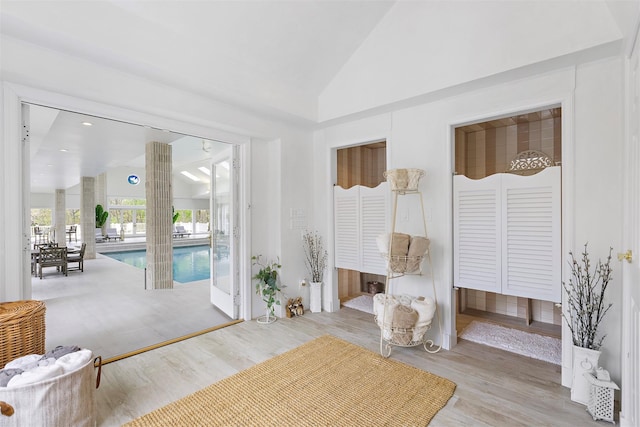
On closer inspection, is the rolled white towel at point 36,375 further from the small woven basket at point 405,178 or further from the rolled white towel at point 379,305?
the small woven basket at point 405,178

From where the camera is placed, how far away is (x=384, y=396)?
87.7 inches

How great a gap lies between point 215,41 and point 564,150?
3240 mm

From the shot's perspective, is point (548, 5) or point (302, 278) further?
point (302, 278)

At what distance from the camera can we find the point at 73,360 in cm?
186

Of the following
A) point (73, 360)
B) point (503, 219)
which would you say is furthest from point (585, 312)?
point (73, 360)

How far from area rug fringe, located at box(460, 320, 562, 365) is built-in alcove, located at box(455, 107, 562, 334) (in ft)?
1.47

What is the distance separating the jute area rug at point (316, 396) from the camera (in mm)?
A: 1982

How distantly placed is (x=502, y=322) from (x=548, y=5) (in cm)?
337

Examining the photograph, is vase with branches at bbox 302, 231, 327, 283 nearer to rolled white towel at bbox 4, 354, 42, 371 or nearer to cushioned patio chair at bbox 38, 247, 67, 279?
rolled white towel at bbox 4, 354, 42, 371

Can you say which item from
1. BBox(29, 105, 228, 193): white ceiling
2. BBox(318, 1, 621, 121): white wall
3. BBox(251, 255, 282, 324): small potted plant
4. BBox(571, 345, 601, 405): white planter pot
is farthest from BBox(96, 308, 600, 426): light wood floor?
BBox(318, 1, 621, 121): white wall

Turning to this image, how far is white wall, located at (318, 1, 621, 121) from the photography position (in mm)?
2238

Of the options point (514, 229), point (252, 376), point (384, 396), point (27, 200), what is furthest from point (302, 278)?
point (27, 200)

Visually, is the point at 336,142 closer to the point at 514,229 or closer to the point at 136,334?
the point at 514,229

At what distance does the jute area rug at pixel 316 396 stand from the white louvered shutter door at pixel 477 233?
1054mm
